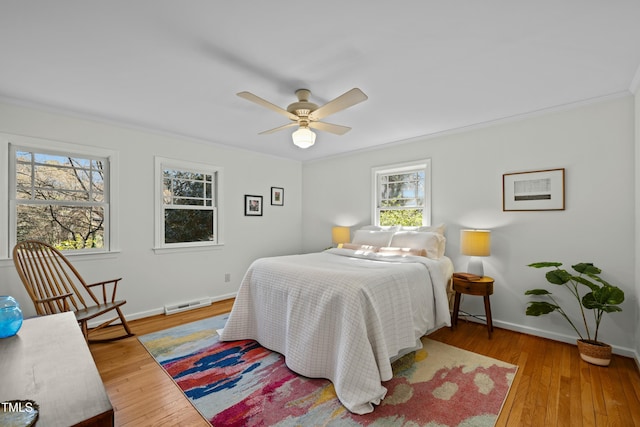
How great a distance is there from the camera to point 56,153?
310 centimetres

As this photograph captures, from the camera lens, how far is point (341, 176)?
495 cm

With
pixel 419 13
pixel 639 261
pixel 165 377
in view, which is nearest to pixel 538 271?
pixel 639 261

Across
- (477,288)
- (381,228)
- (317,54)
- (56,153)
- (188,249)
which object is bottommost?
(477,288)

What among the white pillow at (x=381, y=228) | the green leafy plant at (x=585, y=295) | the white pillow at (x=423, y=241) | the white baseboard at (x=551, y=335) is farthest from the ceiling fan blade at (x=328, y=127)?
the white baseboard at (x=551, y=335)

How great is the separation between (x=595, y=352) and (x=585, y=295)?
1.54 ft

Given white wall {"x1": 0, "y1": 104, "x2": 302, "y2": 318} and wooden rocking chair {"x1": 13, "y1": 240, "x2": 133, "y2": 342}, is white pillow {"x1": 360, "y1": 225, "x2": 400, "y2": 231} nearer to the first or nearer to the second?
white wall {"x1": 0, "y1": 104, "x2": 302, "y2": 318}

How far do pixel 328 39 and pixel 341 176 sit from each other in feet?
10.4

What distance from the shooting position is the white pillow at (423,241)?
333 cm

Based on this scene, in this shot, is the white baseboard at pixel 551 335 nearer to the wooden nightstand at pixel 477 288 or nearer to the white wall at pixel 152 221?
the wooden nightstand at pixel 477 288

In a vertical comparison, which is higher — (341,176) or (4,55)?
(4,55)

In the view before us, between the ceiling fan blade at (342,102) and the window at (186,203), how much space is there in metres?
2.34

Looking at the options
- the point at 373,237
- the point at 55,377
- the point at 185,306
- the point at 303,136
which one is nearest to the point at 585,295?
the point at 373,237

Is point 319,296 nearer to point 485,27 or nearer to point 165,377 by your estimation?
point 165,377

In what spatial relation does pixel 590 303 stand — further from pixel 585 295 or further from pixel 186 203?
pixel 186 203
